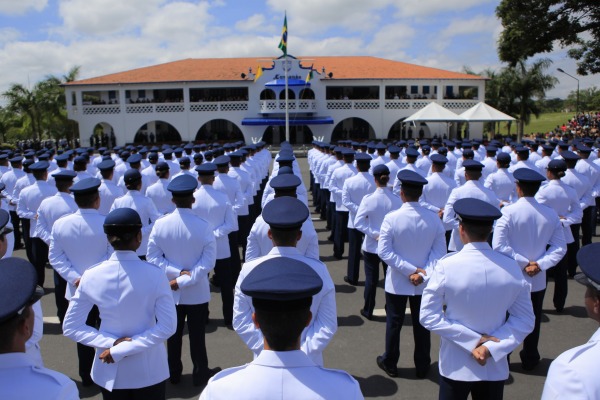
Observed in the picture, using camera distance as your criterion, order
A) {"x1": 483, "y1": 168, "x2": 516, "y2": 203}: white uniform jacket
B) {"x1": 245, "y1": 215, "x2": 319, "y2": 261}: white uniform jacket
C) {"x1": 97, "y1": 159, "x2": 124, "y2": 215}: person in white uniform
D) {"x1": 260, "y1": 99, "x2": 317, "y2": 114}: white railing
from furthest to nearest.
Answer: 1. {"x1": 260, "y1": 99, "x2": 317, "y2": 114}: white railing
2. {"x1": 483, "y1": 168, "x2": 516, "y2": 203}: white uniform jacket
3. {"x1": 97, "y1": 159, "x2": 124, "y2": 215}: person in white uniform
4. {"x1": 245, "y1": 215, "x2": 319, "y2": 261}: white uniform jacket

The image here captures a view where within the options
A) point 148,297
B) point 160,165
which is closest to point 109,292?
point 148,297

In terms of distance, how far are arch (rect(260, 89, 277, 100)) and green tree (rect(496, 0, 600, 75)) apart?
834 inches

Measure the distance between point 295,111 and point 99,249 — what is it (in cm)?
3509

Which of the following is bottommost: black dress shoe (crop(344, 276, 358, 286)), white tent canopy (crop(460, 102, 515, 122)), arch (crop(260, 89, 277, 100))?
black dress shoe (crop(344, 276, 358, 286))

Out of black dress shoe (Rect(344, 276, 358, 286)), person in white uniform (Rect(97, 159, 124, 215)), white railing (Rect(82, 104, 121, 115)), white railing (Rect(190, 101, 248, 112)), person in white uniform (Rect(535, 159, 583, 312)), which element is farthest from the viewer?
white railing (Rect(190, 101, 248, 112))

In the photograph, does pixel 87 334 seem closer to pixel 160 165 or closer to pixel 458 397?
pixel 458 397

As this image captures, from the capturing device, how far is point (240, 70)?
139ft

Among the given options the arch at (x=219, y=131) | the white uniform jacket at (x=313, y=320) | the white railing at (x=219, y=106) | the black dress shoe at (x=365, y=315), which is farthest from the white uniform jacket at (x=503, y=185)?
the arch at (x=219, y=131)

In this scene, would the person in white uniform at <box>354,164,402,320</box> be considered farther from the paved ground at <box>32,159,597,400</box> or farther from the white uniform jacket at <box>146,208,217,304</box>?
the white uniform jacket at <box>146,208,217,304</box>

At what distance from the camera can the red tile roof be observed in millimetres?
39906

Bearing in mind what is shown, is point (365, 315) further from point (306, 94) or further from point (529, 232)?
point (306, 94)

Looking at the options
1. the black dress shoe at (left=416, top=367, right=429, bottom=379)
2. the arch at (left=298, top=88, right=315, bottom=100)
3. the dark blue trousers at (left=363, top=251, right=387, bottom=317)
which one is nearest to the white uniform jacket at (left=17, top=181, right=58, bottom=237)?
the dark blue trousers at (left=363, top=251, right=387, bottom=317)

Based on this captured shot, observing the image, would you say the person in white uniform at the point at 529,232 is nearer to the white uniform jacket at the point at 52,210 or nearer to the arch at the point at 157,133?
the white uniform jacket at the point at 52,210

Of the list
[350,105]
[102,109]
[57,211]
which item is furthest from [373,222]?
[102,109]
